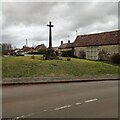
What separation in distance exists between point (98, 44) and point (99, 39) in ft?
5.72

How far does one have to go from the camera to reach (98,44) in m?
56.1

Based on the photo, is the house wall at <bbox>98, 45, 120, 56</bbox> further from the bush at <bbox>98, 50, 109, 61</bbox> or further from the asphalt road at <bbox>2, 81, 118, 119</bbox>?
the asphalt road at <bbox>2, 81, 118, 119</bbox>

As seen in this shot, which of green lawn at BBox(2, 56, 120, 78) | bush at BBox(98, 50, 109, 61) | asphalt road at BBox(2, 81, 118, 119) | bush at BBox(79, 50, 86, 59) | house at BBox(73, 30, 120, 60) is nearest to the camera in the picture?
asphalt road at BBox(2, 81, 118, 119)

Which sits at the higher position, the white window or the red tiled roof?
Answer: the red tiled roof

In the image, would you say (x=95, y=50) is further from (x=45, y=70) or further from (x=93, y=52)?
(x=45, y=70)

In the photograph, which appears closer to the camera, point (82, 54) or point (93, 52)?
point (93, 52)

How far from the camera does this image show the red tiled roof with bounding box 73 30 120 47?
53.9 meters

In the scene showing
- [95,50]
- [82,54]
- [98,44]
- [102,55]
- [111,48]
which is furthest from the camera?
[82,54]

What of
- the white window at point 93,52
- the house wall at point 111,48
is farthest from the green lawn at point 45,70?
the white window at point 93,52

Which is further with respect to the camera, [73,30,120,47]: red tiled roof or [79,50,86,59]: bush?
[79,50,86,59]: bush

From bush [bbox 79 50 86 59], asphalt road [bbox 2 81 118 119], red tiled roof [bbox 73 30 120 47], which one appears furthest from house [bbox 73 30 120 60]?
asphalt road [bbox 2 81 118 119]

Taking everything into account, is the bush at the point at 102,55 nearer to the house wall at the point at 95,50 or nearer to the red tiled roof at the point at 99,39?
the house wall at the point at 95,50

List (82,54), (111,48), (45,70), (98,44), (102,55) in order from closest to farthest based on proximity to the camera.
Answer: (45,70), (102,55), (111,48), (98,44), (82,54)

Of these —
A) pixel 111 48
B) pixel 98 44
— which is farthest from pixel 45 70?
pixel 98 44
